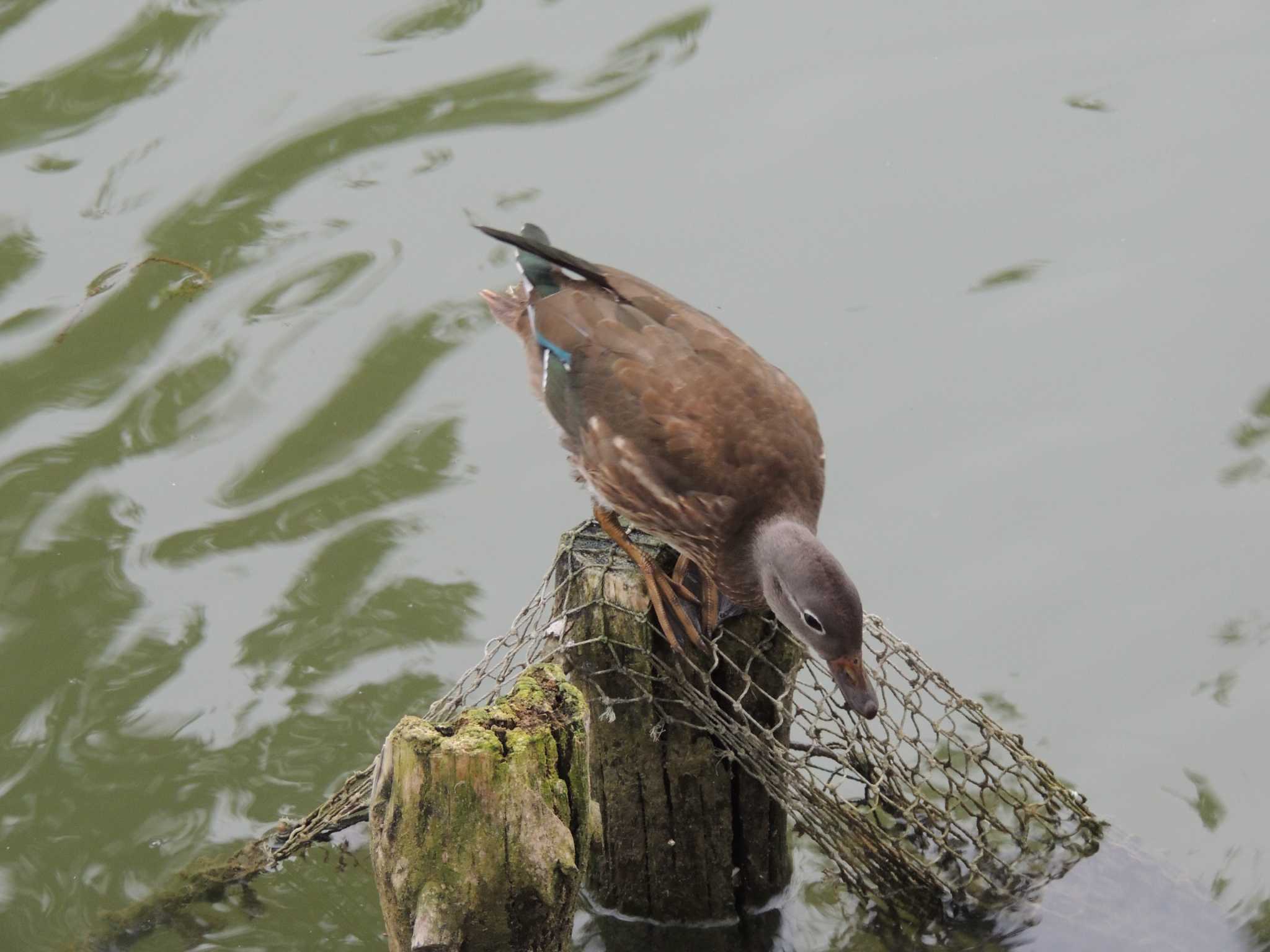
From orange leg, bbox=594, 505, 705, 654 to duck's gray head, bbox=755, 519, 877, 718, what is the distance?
290 mm

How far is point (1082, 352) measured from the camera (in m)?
7.60

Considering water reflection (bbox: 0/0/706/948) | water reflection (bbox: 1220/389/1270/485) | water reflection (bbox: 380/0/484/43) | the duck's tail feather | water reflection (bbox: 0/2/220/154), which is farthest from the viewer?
water reflection (bbox: 380/0/484/43)

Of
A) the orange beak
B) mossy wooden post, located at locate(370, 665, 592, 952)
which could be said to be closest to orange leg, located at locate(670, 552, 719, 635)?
the orange beak

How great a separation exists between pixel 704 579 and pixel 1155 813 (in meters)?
2.17

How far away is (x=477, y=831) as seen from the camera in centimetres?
351

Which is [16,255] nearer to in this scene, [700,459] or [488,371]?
[488,371]

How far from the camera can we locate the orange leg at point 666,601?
179 inches

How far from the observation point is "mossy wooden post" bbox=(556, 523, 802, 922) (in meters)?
4.61

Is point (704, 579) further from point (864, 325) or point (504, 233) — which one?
point (864, 325)

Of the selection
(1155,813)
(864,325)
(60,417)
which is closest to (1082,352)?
(864,325)

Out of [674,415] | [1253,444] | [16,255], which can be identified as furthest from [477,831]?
[16,255]

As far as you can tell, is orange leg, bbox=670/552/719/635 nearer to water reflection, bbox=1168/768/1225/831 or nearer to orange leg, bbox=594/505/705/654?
orange leg, bbox=594/505/705/654

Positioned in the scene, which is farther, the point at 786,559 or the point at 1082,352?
the point at 1082,352

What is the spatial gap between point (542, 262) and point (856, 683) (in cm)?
200
